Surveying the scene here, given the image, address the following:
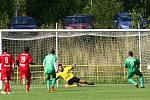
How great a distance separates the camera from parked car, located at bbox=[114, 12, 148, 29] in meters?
47.2

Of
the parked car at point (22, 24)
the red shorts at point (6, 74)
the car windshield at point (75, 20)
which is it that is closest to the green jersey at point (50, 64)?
the red shorts at point (6, 74)

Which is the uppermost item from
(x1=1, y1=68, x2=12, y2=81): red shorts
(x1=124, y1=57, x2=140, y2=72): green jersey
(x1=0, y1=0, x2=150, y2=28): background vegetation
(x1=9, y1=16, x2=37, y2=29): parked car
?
(x1=0, y1=0, x2=150, y2=28): background vegetation

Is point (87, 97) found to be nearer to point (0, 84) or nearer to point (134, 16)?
point (0, 84)

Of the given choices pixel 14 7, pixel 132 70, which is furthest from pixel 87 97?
pixel 14 7

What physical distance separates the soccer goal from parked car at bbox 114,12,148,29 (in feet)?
27.8

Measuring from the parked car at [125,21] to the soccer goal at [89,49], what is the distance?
8470 mm

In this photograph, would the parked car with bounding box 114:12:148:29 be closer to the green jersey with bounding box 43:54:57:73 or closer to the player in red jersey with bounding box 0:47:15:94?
the green jersey with bounding box 43:54:57:73

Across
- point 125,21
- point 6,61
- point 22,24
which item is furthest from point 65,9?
point 6,61

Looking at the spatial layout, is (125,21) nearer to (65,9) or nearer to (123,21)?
(123,21)

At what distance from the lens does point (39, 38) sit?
35.8 m

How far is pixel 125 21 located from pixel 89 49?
11821mm

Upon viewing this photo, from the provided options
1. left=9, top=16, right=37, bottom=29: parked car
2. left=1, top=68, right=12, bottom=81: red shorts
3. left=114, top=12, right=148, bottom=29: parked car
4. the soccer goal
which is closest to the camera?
left=1, top=68, right=12, bottom=81: red shorts

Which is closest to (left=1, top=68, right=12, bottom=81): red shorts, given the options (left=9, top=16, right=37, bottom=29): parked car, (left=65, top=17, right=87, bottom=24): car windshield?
(left=9, top=16, right=37, bottom=29): parked car

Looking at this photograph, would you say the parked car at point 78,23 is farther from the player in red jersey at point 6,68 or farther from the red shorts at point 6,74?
the red shorts at point 6,74
